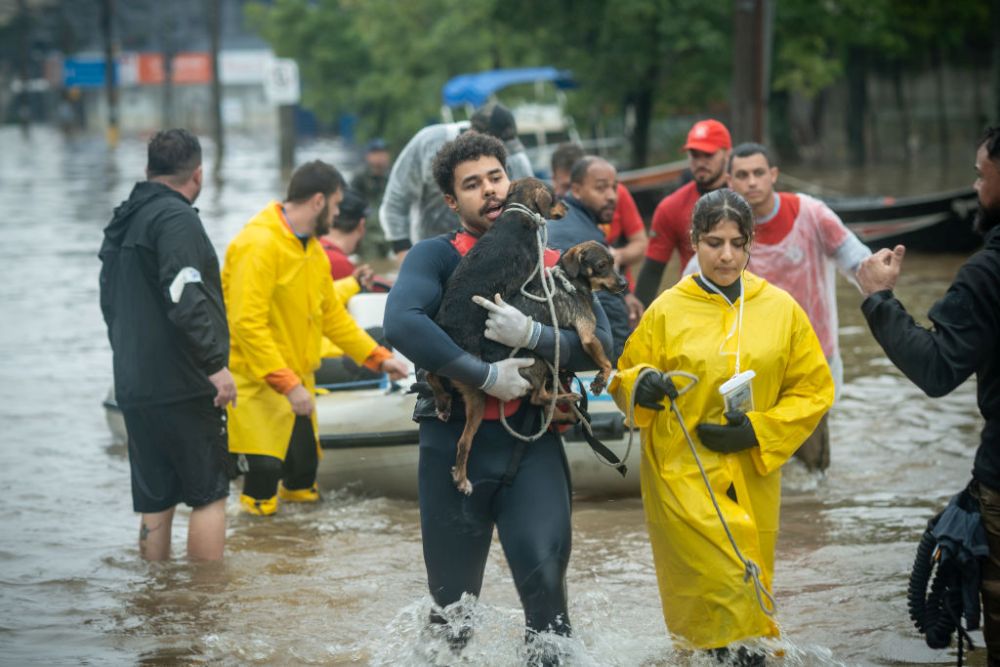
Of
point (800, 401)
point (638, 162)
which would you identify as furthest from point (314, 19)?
point (800, 401)

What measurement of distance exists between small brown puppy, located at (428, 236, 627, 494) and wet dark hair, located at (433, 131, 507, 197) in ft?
1.42

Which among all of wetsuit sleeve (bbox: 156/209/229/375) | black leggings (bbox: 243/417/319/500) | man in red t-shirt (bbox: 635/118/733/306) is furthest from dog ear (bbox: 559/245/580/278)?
man in red t-shirt (bbox: 635/118/733/306)

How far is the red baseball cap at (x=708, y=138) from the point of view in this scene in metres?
7.84

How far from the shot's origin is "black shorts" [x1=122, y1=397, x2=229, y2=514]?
20.1 feet

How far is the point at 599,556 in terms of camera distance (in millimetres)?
6875

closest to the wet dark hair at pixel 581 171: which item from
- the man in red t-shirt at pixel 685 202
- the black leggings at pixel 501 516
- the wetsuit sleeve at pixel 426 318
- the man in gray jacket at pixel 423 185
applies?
the man in gray jacket at pixel 423 185

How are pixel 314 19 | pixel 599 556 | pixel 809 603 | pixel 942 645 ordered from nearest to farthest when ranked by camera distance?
pixel 942 645 → pixel 809 603 → pixel 599 556 → pixel 314 19

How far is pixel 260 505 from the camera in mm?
7648

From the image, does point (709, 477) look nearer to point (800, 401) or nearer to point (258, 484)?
point (800, 401)

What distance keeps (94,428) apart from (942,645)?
294 inches

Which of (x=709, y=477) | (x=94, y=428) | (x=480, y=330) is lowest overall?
(x=94, y=428)

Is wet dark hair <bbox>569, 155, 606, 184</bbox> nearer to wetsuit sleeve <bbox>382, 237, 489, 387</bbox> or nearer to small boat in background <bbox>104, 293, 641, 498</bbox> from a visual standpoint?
small boat in background <bbox>104, 293, 641, 498</bbox>

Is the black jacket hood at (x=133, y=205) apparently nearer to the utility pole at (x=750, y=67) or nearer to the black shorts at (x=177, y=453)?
the black shorts at (x=177, y=453)

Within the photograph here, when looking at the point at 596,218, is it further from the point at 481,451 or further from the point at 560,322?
the point at 481,451
